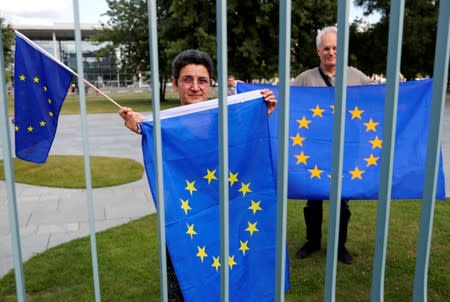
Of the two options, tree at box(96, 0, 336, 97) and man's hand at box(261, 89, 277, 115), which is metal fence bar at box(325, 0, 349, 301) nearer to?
man's hand at box(261, 89, 277, 115)

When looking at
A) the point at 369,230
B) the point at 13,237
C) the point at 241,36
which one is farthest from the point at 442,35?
the point at 241,36

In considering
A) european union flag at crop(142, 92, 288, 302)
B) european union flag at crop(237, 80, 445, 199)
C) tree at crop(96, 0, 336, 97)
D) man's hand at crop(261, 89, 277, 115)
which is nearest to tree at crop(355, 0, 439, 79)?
tree at crop(96, 0, 336, 97)

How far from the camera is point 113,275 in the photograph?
3752mm

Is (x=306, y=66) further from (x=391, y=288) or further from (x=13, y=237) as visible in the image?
(x=13, y=237)

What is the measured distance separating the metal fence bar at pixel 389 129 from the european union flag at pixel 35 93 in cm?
120

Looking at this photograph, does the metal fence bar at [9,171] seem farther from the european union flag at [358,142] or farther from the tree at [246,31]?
the tree at [246,31]

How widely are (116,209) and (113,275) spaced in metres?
2.00

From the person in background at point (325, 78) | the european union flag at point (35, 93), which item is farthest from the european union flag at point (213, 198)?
the person in background at point (325, 78)

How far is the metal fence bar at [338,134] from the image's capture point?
4.08ft

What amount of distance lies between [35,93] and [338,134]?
1.19m

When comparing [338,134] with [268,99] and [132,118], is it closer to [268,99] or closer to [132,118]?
[268,99]

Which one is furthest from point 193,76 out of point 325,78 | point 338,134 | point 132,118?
point 325,78

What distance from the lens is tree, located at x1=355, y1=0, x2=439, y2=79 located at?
27422mm

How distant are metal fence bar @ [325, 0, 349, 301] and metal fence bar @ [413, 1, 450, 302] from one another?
268 millimetres
